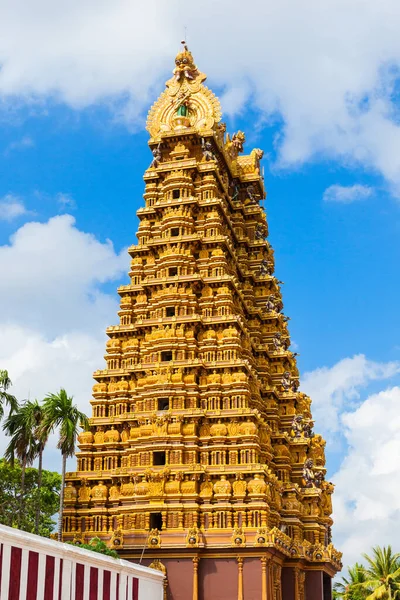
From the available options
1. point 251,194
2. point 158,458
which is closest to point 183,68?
point 251,194

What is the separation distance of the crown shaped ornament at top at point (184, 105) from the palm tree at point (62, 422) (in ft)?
83.1

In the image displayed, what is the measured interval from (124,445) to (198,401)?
6.25 m

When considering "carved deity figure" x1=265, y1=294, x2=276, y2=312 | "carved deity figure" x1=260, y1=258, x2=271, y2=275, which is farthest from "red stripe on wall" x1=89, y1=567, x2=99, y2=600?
"carved deity figure" x1=260, y1=258, x2=271, y2=275

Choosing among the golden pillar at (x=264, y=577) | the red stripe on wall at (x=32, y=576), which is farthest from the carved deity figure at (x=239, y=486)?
the red stripe on wall at (x=32, y=576)

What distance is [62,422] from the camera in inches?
2154

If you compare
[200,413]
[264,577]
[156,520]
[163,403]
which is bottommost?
[264,577]

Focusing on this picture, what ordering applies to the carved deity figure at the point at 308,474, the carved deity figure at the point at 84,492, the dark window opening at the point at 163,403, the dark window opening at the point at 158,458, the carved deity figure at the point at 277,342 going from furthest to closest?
the carved deity figure at the point at 277,342
the carved deity figure at the point at 308,474
the dark window opening at the point at 163,403
the carved deity figure at the point at 84,492
the dark window opening at the point at 158,458

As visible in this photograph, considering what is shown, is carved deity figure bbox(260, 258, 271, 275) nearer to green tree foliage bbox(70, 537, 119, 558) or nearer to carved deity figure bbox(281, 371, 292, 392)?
carved deity figure bbox(281, 371, 292, 392)

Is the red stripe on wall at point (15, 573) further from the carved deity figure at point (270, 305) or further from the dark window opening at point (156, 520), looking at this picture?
the carved deity figure at point (270, 305)

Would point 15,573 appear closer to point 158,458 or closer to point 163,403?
point 158,458

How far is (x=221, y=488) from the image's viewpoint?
54.3 meters

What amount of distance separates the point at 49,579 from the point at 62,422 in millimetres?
22619

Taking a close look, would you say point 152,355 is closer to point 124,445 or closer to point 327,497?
point 124,445

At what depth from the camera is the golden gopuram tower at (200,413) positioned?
53531 mm
